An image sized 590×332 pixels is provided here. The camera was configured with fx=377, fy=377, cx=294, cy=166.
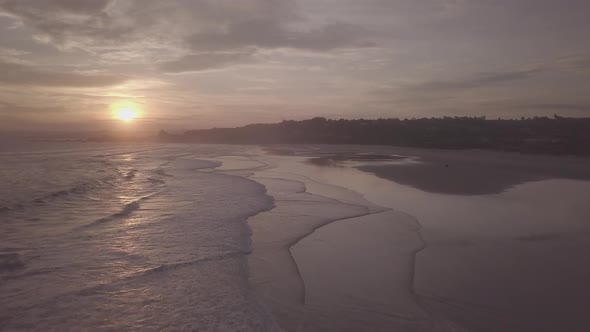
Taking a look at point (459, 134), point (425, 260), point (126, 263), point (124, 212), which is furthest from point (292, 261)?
point (459, 134)

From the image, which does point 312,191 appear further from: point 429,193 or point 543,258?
point 543,258

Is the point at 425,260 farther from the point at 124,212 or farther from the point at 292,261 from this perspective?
the point at 124,212

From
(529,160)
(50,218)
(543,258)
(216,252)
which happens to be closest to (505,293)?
(543,258)

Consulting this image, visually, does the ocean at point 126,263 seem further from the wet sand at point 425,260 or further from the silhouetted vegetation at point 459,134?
the silhouetted vegetation at point 459,134

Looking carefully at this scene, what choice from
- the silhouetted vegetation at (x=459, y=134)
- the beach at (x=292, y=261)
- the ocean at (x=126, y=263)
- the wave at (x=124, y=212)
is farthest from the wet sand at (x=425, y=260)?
the silhouetted vegetation at (x=459, y=134)

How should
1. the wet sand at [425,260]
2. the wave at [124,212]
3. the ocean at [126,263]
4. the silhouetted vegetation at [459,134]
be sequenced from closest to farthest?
the ocean at [126,263] → the wet sand at [425,260] → the wave at [124,212] → the silhouetted vegetation at [459,134]

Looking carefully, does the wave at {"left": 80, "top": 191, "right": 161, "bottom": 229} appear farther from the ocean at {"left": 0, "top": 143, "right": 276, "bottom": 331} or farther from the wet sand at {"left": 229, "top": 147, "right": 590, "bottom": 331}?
the wet sand at {"left": 229, "top": 147, "right": 590, "bottom": 331}

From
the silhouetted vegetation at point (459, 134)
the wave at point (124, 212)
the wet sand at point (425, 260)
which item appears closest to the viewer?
the wet sand at point (425, 260)
